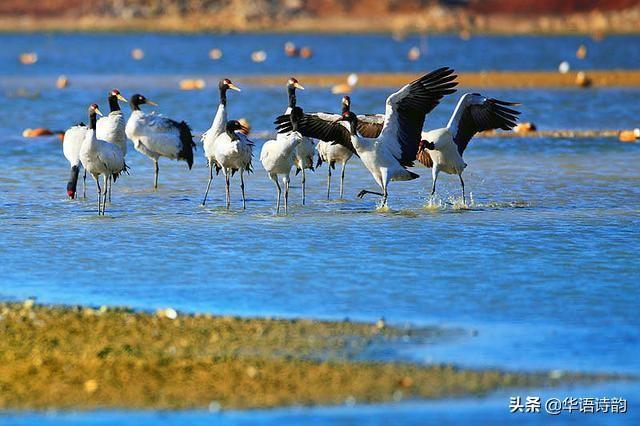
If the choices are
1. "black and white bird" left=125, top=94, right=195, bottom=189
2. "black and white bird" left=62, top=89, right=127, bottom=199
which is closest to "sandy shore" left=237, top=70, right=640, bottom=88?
"black and white bird" left=125, top=94, right=195, bottom=189

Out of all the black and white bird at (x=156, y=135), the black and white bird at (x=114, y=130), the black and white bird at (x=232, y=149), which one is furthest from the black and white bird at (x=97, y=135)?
the black and white bird at (x=232, y=149)

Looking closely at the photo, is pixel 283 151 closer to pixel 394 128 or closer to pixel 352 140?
pixel 352 140

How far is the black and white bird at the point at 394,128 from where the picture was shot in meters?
17.3

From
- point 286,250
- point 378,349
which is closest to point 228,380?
point 378,349

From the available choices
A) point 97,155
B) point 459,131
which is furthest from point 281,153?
point 459,131

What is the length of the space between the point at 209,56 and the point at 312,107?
45713 mm

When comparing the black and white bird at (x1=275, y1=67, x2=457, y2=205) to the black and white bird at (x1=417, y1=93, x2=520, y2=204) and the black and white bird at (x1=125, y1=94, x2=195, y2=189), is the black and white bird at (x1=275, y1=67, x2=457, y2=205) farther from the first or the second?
the black and white bird at (x1=125, y1=94, x2=195, y2=189)

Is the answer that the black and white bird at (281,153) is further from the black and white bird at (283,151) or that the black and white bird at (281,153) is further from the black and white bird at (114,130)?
the black and white bird at (114,130)

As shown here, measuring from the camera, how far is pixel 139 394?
9.37m

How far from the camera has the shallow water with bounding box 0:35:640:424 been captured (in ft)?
37.0

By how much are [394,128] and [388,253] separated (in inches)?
136

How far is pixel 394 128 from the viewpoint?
17.6 m

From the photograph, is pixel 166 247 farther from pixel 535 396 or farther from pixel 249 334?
pixel 535 396

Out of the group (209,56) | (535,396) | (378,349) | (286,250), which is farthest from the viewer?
(209,56)
